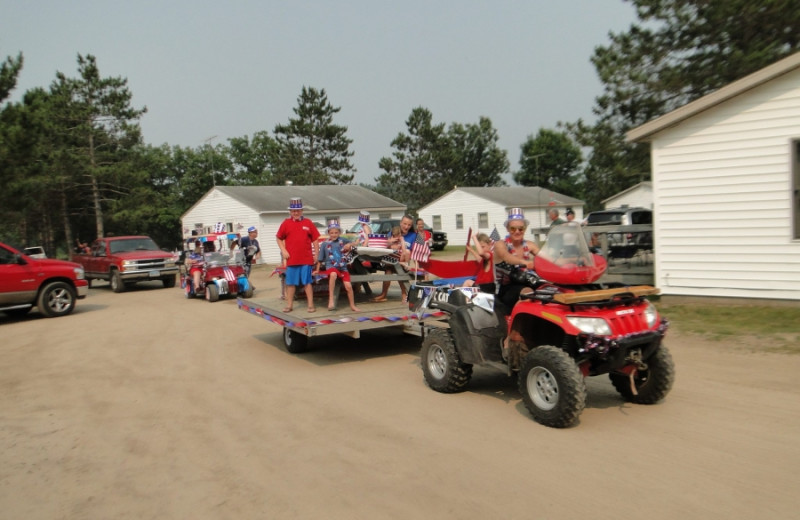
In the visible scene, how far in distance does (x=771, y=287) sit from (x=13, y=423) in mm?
11589

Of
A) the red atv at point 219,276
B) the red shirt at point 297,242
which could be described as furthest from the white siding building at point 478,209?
the red shirt at point 297,242

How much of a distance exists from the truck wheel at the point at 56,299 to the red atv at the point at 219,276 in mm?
3362

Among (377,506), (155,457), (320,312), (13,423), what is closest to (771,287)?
(320,312)

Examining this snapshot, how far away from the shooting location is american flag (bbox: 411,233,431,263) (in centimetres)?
1005

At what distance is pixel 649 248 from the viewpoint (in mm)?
13367

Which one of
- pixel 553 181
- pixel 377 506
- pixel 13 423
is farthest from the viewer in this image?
pixel 553 181

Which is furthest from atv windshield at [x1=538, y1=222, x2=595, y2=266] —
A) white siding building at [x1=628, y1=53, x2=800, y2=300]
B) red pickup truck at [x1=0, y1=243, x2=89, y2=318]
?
red pickup truck at [x1=0, y1=243, x2=89, y2=318]

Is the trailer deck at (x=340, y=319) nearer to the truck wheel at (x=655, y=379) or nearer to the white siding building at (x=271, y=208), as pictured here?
the truck wheel at (x=655, y=379)

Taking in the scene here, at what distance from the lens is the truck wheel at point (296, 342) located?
9.68 m

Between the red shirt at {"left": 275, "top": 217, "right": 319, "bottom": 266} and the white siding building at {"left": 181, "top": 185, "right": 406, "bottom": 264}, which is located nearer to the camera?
the red shirt at {"left": 275, "top": 217, "right": 319, "bottom": 266}

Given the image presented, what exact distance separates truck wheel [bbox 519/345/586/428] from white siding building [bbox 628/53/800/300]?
Answer: 7.14 metres

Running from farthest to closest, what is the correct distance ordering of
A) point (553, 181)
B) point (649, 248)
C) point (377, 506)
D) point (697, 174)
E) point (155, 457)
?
point (553, 181), point (649, 248), point (697, 174), point (155, 457), point (377, 506)

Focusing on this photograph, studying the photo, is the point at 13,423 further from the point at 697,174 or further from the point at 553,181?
the point at 553,181

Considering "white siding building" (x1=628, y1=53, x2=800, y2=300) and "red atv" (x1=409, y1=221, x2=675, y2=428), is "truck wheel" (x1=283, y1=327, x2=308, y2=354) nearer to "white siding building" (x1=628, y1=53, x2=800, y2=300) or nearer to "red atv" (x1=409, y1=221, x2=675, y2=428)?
"red atv" (x1=409, y1=221, x2=675, y2=428)
